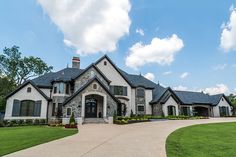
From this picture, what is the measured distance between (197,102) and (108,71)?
20.3m

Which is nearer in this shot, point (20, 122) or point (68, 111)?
point (68, 111)

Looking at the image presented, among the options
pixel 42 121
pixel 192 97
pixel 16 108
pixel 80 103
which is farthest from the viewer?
pixel 192 97

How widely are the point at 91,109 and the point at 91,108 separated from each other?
136 millimetres

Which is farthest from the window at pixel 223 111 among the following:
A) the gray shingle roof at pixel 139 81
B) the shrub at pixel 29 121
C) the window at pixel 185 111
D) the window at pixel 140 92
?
the shrub at pixel 29 121

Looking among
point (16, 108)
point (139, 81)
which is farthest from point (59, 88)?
point (139, 81)

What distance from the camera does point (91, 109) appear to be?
939 inches

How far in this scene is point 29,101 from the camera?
2278 centimetres

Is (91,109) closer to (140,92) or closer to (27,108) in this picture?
(27,108)

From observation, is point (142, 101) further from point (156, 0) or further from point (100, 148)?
point (100, 148)

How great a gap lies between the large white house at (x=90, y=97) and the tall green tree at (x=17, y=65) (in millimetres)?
16079

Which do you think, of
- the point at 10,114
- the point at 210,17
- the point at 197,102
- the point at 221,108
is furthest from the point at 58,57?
the point at 221,108

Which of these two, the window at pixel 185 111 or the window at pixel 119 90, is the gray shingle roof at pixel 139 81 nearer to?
the window at pixel 119 90

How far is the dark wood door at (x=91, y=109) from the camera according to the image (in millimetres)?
23542

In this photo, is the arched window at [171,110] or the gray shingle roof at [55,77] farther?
the arched window at [171,110]
